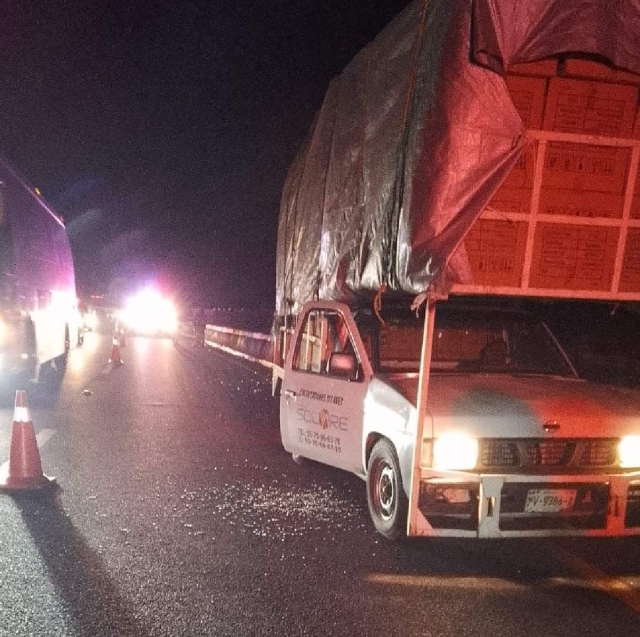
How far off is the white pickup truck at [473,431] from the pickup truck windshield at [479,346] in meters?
0.01

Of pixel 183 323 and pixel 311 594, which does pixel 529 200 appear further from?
pixel 183 323

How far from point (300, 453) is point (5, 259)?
7.37 metres

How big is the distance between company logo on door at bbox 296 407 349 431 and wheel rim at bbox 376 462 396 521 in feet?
2.01

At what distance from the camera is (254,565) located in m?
4.98

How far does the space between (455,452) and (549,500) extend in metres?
0.66

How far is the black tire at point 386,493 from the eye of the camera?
5315 mm

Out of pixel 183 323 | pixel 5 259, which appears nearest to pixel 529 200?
pixel 5 259

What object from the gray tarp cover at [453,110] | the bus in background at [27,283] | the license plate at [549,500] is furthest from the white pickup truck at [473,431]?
the bus in background at [27,283]

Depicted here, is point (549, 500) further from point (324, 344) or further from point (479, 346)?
point (324, 344)

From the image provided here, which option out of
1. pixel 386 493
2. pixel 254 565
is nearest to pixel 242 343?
pixel 386 493

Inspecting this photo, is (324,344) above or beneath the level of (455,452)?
above

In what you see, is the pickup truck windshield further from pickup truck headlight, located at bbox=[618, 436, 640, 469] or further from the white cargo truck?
pickup truck headlight, located at bbox=[618, 436, 640, 469]

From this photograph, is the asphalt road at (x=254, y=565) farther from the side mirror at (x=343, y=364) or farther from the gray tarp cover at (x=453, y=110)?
the gray tarp cover at (x=453, y=110)

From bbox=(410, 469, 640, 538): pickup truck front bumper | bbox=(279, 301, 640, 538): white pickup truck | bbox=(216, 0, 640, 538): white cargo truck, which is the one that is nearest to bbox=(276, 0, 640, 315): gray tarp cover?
bbox=(216, 0, 640, 538): white cargo truck
